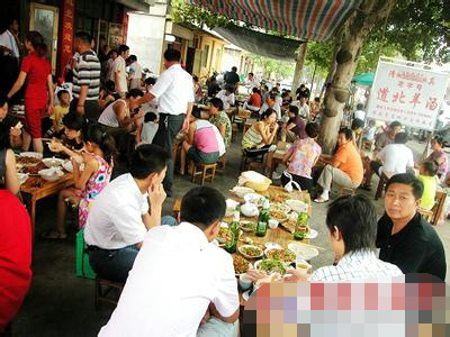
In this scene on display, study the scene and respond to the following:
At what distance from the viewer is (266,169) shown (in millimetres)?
8523

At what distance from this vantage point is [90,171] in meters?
4.12

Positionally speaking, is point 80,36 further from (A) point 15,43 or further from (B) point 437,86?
(B) point 437,86

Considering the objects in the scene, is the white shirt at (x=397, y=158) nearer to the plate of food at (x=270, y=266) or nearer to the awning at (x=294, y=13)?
the awning at (x=294, y=13)

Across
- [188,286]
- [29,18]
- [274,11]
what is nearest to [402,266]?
[188,286]

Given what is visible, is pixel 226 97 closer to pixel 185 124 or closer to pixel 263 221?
pixel 185 124

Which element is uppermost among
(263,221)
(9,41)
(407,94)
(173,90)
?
(407,94)

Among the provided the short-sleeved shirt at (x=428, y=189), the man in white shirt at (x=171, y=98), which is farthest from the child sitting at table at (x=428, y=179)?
the man in white shirt at (x=171, y=98)

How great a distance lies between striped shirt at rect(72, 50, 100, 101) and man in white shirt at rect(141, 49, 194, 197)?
1.19m

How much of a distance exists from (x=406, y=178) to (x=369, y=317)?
163 centimetres

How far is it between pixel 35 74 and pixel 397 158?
249 inches

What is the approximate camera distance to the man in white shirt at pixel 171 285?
190 cm

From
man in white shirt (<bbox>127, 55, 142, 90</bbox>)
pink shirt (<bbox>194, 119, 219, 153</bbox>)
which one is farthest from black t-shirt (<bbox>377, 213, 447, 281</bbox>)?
man in white shirt (<bbox>127, 55, 142, 90</bbox>)

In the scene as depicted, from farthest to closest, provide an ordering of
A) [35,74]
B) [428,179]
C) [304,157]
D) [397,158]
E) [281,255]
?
1. [397,158]
2. [428,179]
3. [304,157]
4. [35,74]
5. [281,255]

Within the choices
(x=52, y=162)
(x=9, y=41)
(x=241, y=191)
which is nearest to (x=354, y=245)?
(x=241, y=191)
